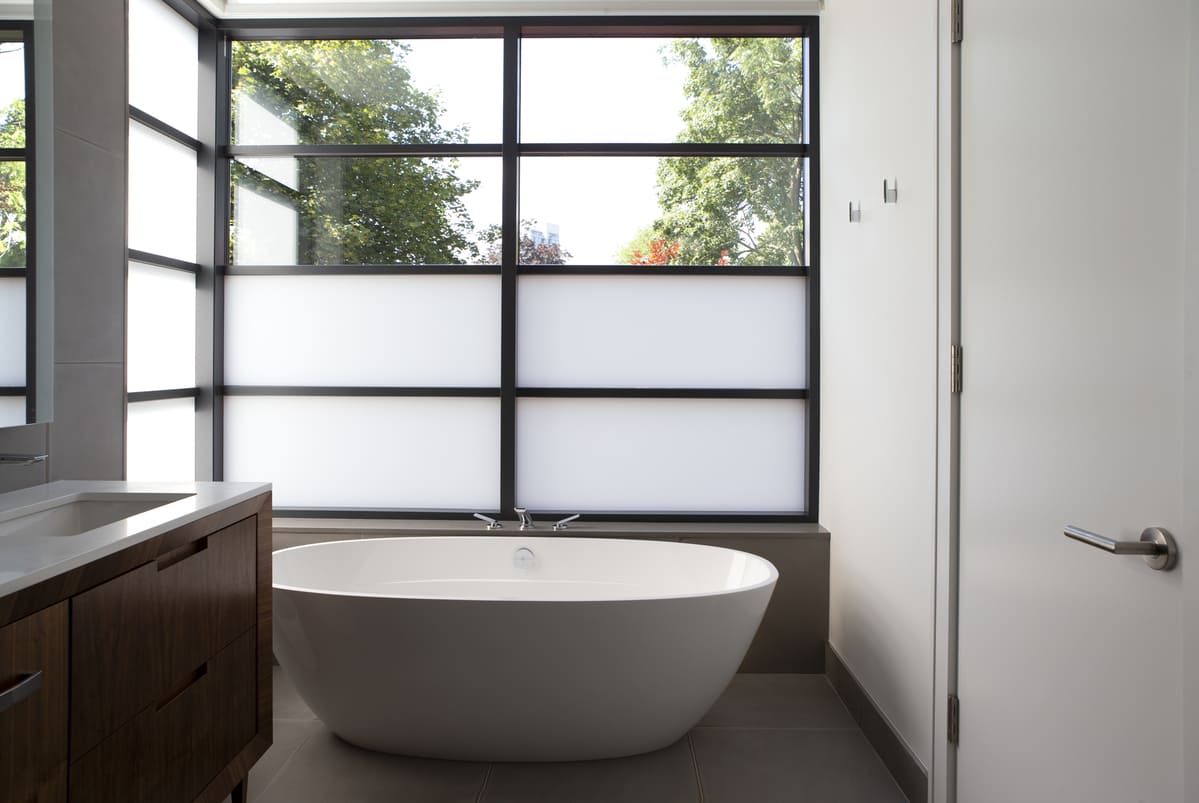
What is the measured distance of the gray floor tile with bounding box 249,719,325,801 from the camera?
2.29 metres

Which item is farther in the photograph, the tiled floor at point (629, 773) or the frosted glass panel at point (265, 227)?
the frosted glass panel at point (265, 227)

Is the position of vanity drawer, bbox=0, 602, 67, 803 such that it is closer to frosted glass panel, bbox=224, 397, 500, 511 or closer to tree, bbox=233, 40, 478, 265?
frosted glass panel, bbox=224, 397, 500, 511

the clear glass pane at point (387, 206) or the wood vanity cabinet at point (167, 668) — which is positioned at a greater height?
the clear glass pane at point (387, 206)

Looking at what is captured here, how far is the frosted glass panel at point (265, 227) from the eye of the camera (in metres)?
3.46

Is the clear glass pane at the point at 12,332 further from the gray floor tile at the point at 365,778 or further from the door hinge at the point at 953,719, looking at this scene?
the door hinge at the point at 953,719

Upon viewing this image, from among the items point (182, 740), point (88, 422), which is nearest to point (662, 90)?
point (88, 422)

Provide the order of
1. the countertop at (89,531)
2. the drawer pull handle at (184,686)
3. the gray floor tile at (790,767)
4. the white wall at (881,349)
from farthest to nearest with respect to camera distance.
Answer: the gray floor tile at (790,767), the white wall at (881,349), the drawer pull handle at (184,686), the countertop at (89,531)

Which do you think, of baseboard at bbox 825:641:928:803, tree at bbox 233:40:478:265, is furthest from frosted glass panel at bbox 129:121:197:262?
baseboard at bbox 825:641:928:803

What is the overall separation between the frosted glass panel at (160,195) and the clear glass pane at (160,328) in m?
0.11

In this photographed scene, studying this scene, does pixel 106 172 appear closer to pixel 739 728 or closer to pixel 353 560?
pixel 353 560

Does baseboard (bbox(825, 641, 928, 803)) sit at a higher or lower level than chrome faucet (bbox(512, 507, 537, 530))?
lower

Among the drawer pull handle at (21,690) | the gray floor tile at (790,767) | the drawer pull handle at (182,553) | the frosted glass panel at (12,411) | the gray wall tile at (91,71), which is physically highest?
the gray wall tile at (91,71)

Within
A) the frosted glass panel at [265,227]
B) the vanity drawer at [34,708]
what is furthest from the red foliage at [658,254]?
the vanity drawer at [34,708]

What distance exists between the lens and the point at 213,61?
3.38 meters
